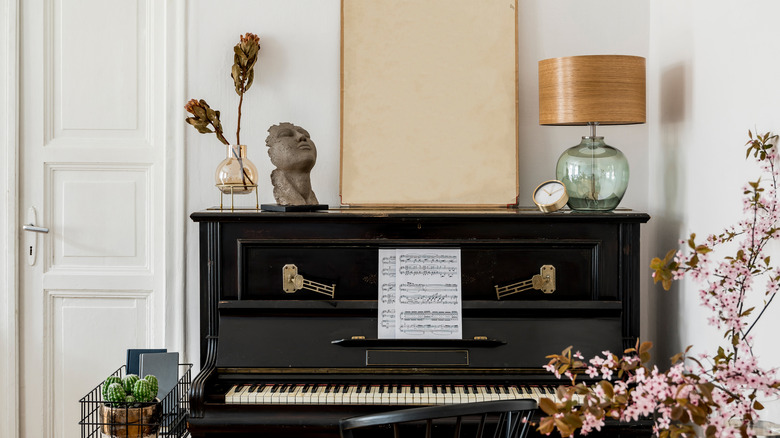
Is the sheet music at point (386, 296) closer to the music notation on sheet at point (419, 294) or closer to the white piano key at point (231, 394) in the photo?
the music notation on sheet at point (419, 294)

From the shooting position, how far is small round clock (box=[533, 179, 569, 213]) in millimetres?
2641

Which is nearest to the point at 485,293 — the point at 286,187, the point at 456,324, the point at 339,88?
the point at 456,324

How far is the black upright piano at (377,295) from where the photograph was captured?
8.27ft

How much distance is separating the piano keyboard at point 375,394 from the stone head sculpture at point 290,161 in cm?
67

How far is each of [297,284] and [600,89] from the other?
4.09 ft

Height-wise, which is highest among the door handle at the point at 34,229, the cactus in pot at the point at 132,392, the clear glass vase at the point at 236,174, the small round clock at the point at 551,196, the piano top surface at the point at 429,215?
the clear glass vase at the point at 236,174

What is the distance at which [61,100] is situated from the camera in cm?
317

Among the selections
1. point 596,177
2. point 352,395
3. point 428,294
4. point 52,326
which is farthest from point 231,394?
point 596,177

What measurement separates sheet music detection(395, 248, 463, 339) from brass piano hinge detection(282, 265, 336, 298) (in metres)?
0.24

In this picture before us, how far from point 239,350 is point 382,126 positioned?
3.50 ft

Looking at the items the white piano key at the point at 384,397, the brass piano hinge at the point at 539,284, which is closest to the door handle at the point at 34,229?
the white piano key at the point at 384,397

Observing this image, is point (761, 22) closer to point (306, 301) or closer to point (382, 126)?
point (382, 126)

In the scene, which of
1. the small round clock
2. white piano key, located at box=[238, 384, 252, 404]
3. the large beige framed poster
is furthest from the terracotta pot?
the small round clock

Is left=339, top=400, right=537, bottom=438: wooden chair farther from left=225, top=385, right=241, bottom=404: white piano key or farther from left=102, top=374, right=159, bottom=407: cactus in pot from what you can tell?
left=102, top=374, right=159, bottom=407: cactus in pot
